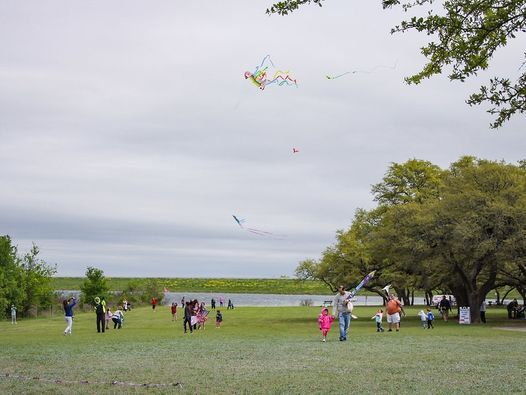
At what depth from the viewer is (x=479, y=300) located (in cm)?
4391

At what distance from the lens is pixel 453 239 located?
40.8 m

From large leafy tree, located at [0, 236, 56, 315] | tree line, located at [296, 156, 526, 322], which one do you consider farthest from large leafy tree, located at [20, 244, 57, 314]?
tree line, located at [296, 156, 526, 322]

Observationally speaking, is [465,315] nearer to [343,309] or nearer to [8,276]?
[343,309]

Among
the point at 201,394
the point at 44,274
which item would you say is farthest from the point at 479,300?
the point at 44,274

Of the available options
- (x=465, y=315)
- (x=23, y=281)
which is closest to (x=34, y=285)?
(x=23, y=281)

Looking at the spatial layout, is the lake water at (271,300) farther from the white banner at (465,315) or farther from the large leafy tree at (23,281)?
the white banner at (465,315)

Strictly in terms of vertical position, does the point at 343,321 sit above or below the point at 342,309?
below

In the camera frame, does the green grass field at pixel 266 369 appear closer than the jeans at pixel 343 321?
Yes

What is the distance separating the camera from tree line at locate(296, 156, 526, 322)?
128ft

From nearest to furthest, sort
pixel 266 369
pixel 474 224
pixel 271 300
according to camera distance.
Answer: pixel 266 369
pixel 474 224
pixel 271 300

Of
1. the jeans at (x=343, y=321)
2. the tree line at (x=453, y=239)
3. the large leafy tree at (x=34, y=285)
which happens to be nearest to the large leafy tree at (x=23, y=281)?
the large leafy tree at (x=34, y=285)

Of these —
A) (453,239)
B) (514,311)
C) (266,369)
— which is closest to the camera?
(266,369)

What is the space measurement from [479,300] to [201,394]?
119ft

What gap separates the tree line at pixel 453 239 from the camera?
3891 cm
